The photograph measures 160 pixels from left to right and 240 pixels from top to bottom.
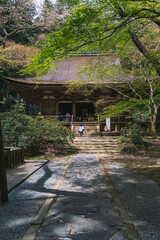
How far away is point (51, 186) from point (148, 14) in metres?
4.29

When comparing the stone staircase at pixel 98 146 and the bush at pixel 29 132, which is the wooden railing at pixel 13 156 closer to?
the bush at pixel 29 132

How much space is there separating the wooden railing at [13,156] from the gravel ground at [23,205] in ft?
3.78

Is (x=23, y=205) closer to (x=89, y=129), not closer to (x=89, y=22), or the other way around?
(x=89, y=22)

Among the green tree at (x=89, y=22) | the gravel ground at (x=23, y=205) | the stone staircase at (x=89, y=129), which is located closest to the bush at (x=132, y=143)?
the stone staircase at (x=89, y=129)

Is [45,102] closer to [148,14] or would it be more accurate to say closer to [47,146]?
[47,146]

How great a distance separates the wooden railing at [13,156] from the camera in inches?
200

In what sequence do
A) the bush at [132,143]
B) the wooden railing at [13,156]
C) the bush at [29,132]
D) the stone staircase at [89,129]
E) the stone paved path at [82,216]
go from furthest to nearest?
the stone staircase at [89,129] < the bush at [132,143] < the bush at [29,132] < the wooden railing at [13,156] < the stone paved path at [82,216]

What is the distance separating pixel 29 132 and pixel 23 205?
5284 millimetres

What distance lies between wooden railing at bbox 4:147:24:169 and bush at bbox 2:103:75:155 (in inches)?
60.7

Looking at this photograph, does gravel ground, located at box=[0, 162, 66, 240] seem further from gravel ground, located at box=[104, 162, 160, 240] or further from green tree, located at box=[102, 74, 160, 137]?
green tree, located at box=[102, 74, 160, 137]

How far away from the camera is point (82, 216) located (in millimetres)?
2434

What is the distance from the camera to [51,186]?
3.82 m

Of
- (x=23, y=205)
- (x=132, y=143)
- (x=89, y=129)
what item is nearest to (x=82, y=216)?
(x=23, y=205)

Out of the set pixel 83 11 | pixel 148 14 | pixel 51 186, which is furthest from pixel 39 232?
pixel 148 14
